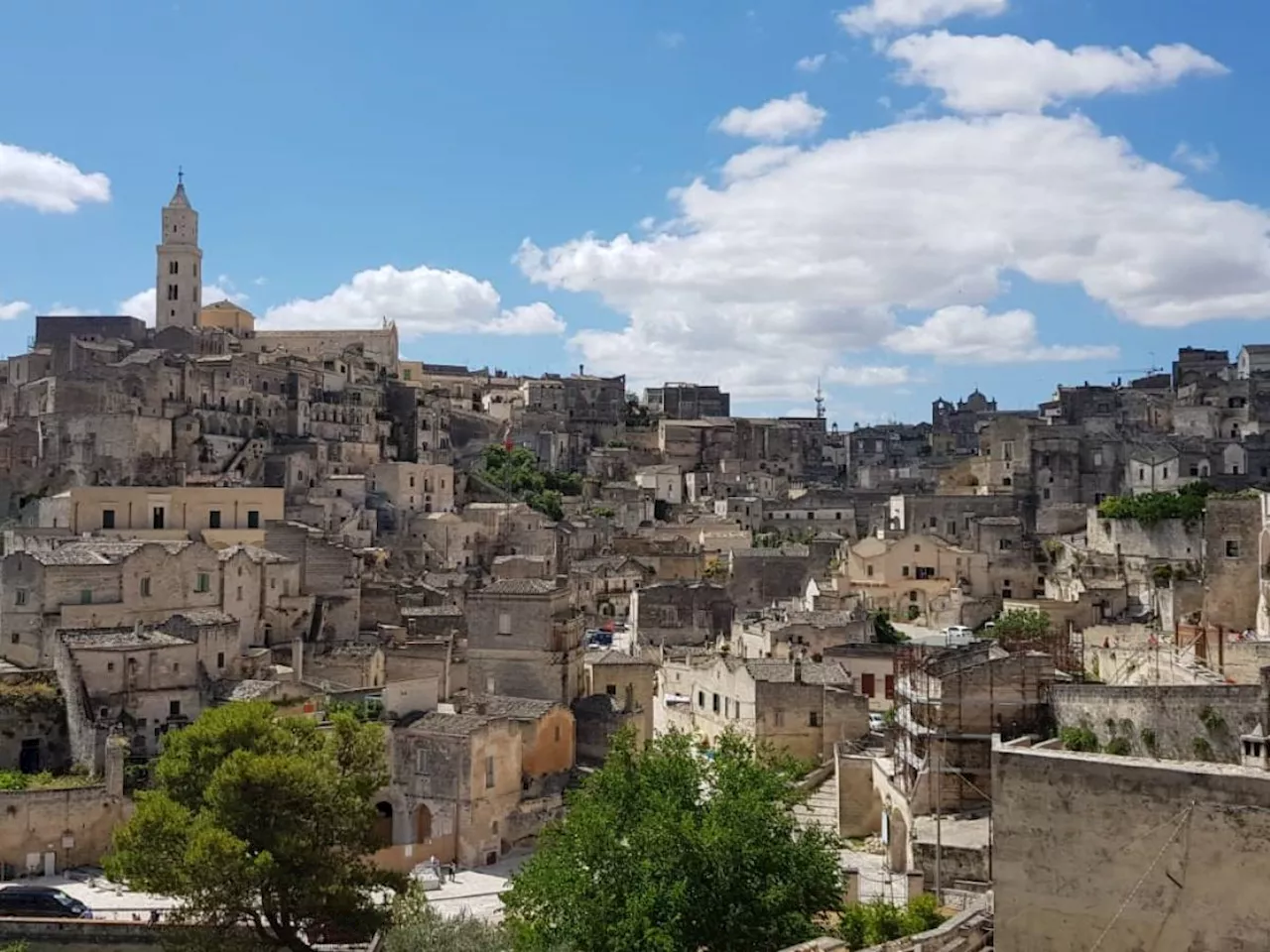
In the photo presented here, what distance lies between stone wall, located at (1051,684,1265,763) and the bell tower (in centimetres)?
7600

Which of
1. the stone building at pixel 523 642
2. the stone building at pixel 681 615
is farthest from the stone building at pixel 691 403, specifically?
the stone building at pixel 523 642

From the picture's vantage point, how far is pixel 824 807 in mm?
30672

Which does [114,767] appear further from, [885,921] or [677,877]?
[885,921]

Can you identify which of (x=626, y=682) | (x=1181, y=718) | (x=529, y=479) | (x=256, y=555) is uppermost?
(x=529, y=479)

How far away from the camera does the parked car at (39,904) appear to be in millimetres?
26634

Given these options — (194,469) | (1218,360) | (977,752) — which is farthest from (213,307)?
(977,752)

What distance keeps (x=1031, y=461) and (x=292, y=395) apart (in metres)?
39.6

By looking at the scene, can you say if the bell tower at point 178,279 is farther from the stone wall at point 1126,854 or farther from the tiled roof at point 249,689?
the stone wall at point 1126,854

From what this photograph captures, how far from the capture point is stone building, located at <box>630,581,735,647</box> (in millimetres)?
50781

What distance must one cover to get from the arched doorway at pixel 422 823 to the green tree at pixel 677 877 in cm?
871

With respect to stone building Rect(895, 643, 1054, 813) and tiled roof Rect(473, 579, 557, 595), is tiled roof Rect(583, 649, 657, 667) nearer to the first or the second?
tiled roof Rect(473, 579, 557, 595)

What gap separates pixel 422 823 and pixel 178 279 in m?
66.2

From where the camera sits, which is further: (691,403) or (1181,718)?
(691,403)

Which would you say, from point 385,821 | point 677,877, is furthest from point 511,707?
point 677,877
